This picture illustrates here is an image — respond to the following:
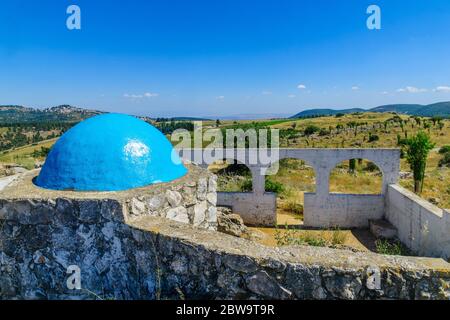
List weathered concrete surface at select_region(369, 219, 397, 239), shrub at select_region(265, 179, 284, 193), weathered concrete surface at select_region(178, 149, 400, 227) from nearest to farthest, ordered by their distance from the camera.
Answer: weathered concrete surface at select_region(369, 219, 397, 239), weathered concrete surface at select_region(178, 149, 400, 227), shrub at select_region(265, 179, 284, 193)

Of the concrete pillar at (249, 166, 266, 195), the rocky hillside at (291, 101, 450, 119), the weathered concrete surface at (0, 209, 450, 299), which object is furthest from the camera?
the rocky hillside at (291, 101, 450, 119)

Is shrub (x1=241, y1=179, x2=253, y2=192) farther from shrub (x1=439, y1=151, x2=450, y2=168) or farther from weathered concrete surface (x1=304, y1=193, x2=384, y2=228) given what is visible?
shrub (x1=439, y1=151, x2=450, y2=168)

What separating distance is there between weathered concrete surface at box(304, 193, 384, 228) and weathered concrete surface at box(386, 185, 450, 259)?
0.52 metres

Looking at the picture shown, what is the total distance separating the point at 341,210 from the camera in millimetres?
12469

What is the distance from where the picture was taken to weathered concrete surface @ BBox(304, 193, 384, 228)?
12.3 metres

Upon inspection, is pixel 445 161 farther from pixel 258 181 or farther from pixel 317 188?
pixel 258 181

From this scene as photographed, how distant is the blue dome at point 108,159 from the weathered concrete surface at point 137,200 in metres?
0.22

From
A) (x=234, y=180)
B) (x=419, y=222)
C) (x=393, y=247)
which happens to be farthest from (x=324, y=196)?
(x=234, y=180)

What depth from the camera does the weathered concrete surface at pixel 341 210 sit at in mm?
12281

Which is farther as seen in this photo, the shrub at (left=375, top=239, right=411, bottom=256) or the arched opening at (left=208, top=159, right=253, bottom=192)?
the arched opening at (left=208, top=159, right=253, bottom=192)

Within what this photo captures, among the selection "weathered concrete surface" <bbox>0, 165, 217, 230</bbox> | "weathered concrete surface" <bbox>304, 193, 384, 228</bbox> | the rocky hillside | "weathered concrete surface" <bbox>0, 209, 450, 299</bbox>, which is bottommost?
"weathered concrete surface" <bbox>304, 193, 384, 228</bbox>

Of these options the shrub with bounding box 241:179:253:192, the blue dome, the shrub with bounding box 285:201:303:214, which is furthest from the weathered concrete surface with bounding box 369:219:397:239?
the blue dome

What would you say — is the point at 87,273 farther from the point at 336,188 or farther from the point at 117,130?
the point at 336,188
